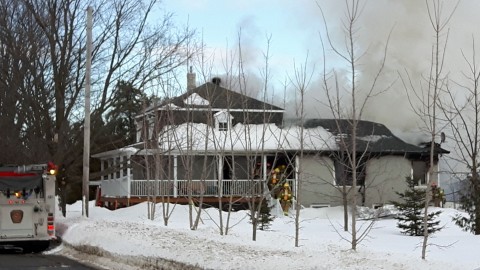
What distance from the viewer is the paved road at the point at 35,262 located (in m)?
13.3

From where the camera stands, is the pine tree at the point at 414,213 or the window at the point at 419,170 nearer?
the pine tree at the point at 414,213

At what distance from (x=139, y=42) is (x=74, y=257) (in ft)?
43.8

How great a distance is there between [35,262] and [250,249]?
5.54 metres

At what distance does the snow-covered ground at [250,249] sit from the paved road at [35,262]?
1.44 ft

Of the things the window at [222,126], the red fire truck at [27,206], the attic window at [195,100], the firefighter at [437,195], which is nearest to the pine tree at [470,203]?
the firefighter at [437,195]

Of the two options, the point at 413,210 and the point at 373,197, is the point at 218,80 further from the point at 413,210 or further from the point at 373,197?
the point at 373,197

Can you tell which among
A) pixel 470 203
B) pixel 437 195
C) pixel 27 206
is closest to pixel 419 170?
pixel 437 195

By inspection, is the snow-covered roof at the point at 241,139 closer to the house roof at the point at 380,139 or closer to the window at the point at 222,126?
the window at the point at 222,126

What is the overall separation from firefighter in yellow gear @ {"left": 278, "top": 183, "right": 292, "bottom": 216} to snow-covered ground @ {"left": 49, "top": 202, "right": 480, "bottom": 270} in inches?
189

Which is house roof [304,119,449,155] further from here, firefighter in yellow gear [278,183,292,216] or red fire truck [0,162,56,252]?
red fire truck [0,162,56,252]

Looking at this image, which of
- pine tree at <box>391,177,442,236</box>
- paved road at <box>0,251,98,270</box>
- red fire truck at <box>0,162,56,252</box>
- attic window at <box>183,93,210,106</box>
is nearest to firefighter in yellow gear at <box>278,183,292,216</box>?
attic window at <box>183,93,210,106</box>

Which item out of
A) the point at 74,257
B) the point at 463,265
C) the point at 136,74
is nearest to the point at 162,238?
the point at 74,257

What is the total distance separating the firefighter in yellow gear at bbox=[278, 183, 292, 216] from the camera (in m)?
25.8

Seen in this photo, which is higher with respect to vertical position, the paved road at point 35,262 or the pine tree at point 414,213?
the pine tree at point 414,213
